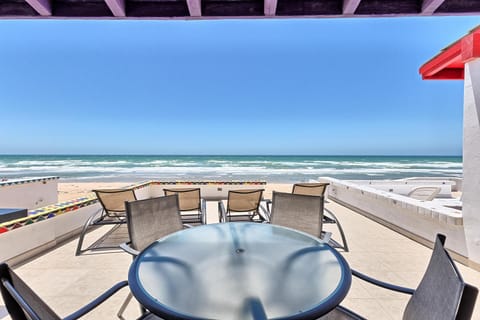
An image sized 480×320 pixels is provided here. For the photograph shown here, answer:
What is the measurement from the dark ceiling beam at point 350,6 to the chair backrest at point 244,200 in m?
2.31

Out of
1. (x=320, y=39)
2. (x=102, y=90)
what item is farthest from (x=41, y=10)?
(x=102, y=90)

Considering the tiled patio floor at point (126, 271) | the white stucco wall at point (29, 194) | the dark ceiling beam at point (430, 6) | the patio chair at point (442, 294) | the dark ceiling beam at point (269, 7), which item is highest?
the dark ceiling beam at point (269, 7)

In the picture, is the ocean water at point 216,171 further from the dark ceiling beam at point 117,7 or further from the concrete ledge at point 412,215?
the dark ceiling beam at point 117,7

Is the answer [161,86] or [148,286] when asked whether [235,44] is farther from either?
[148,286]

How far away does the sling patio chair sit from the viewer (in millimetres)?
1885

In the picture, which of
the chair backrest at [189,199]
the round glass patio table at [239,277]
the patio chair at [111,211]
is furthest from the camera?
the chair backrest at [189,199]

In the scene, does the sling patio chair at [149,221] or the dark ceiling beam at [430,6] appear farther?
the sling patio chair at [149,221]

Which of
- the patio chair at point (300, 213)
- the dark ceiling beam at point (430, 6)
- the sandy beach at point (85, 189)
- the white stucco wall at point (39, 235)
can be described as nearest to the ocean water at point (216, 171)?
the sandy beach at point (85, 189)

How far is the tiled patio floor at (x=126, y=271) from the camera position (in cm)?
184

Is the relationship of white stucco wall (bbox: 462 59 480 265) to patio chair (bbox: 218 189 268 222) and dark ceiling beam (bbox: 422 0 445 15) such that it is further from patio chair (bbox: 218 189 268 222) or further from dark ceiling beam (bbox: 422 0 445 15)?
patio chair (bbox: 218 189 268 222)

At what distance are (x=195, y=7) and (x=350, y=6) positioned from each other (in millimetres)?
1138

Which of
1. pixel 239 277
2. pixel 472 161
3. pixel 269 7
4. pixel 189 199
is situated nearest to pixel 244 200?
Answer: pixel 189 199

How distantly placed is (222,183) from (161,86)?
26246mm

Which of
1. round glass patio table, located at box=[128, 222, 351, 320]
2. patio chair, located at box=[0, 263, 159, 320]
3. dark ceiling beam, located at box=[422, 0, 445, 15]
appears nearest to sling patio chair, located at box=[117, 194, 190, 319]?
round glass patio table, located at box=[128, 222, 351, 320]
